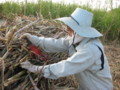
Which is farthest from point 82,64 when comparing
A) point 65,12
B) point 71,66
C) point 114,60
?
point 65,12

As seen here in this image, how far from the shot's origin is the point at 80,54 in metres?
3.13

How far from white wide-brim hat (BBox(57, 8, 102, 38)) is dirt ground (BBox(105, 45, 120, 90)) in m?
1.50

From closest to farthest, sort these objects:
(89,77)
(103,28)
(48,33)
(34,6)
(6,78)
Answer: (6,78), (89,77), (48,33), (103,28), (34,6)

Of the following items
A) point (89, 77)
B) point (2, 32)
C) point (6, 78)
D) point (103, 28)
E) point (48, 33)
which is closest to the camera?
point (6, 78)

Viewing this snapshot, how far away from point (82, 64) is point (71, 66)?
102 millimetres

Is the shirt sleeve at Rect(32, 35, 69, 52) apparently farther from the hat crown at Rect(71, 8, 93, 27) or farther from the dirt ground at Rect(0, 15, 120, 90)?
the dirt ground at Rect(0, 15, 120, 90)

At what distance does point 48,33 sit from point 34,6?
411cm

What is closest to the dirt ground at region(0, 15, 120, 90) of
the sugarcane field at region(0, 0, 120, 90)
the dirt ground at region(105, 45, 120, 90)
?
the dirt ground at region(105, 45, 120, 90)

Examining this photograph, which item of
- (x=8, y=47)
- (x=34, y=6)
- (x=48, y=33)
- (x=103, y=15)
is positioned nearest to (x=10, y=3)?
(x=34, y=6)

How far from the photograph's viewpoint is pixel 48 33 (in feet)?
13.0

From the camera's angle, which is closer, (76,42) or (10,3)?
(76,42)

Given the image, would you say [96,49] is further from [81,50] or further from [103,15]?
[103,15]

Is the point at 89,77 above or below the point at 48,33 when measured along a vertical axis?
below

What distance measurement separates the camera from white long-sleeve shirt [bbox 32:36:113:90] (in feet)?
10.2
